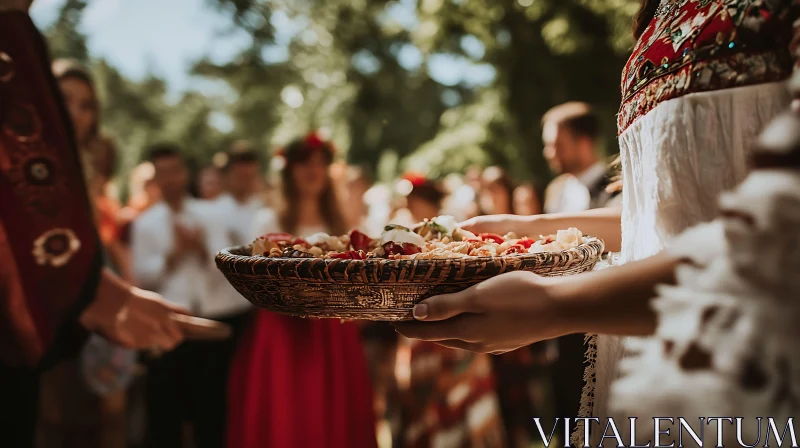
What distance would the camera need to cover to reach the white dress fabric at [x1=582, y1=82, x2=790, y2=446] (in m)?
0.96

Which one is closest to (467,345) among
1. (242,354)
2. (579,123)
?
(242,354)

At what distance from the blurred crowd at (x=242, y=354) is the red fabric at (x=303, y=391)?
11 mm

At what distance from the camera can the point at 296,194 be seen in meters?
3.88

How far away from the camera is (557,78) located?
27.2ft

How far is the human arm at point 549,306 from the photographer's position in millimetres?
835

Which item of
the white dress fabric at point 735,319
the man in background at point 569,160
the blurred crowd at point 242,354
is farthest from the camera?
the man in background at point 569,160

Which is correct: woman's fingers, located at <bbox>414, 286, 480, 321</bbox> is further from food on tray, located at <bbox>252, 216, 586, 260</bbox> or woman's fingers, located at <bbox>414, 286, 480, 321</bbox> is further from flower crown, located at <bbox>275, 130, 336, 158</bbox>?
flower crown, located at <bbox>275, 130, 336, 158</bbox>

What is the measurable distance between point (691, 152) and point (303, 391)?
2458mm

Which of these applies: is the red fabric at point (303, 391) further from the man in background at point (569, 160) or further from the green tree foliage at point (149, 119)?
the green tree foliage at point (149, 119)

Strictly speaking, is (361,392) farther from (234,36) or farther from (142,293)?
(234,36)

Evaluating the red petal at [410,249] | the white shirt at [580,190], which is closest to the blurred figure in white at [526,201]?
the white shirt at [580,190]

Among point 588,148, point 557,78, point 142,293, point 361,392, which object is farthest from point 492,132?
point 142,293

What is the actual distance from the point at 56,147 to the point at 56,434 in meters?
2.84

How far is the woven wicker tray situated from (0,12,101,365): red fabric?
0.74m
